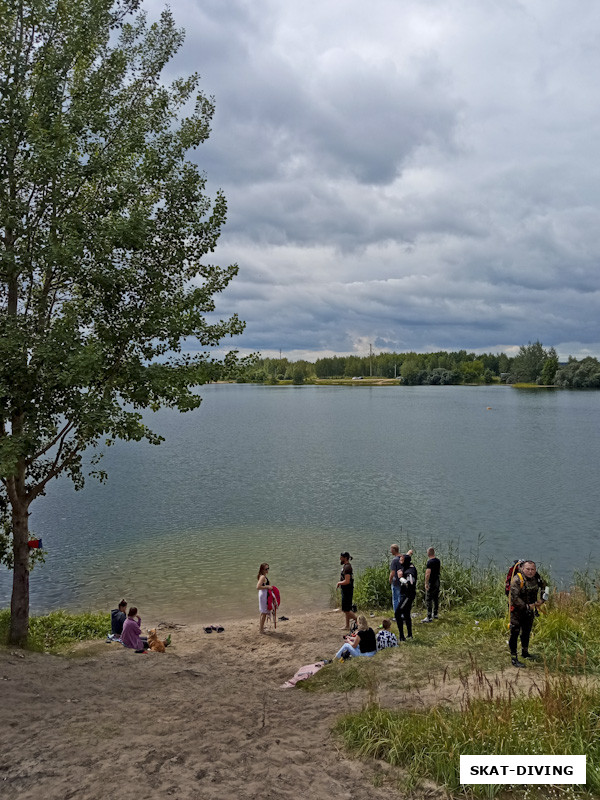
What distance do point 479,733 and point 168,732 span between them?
4.20m

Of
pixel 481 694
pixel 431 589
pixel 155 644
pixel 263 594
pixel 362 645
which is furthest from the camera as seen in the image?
pixel 263 594

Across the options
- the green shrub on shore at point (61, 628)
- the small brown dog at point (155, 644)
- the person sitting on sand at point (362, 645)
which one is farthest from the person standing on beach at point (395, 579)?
the green shrub on shore at point (61, 628)

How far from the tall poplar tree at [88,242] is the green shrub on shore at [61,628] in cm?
137

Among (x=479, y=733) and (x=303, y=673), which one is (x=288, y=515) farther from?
(x=479, y=733)

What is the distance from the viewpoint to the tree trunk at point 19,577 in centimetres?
1309

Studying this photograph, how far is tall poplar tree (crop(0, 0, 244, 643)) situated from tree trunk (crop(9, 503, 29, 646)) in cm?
3

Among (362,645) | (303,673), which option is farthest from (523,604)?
(303,673)

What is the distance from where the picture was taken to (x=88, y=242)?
38.9ft

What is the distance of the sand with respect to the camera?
6.54 meters

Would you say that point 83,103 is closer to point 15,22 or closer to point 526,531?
point 15,22

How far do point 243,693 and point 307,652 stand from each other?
367 centimetres

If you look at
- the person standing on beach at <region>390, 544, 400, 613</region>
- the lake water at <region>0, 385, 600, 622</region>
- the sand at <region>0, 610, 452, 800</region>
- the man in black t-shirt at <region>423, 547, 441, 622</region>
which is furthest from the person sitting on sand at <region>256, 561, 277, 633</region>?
the man in black t-shirt at <region>423, 547, 441, 622</region>

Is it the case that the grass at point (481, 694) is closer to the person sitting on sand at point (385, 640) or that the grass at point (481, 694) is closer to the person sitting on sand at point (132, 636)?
the person sitting on sand at point (385, 640)

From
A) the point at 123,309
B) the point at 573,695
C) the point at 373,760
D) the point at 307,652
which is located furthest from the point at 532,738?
the point at 123,309
